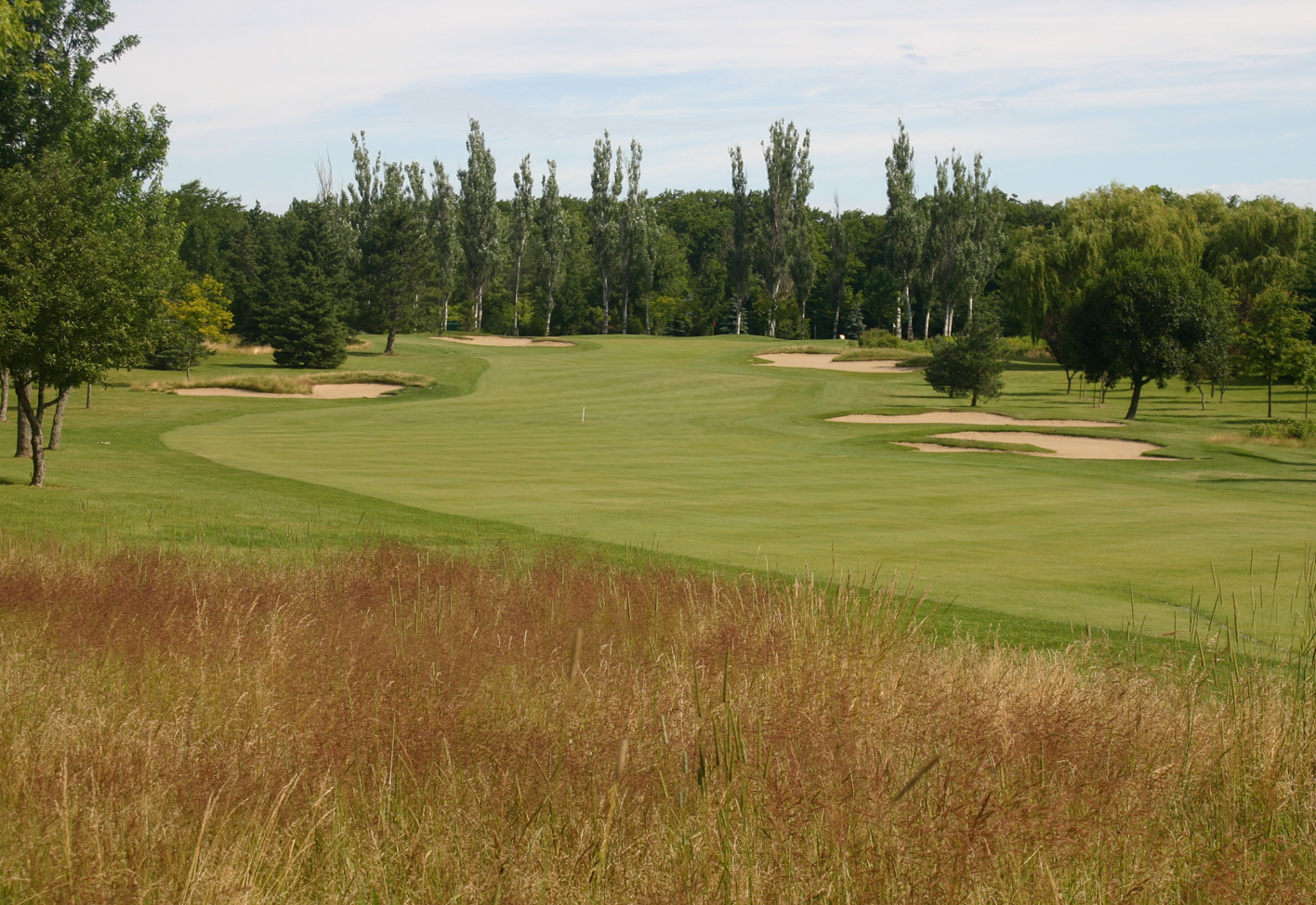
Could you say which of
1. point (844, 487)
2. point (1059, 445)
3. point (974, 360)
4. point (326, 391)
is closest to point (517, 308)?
point (326, 391)

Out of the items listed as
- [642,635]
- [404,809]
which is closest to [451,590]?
[642,635]

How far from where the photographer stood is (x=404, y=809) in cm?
518

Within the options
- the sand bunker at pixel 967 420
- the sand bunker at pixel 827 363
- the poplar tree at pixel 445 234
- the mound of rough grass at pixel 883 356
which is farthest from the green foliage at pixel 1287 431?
the poplar tree at pixel 445 234

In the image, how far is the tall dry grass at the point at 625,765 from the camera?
4.45m

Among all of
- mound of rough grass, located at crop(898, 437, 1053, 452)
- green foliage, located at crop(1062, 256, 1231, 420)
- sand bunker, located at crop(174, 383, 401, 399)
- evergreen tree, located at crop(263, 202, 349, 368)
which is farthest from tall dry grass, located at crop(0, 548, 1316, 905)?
evergreen tree, located at crop(263, 202, 349, 368)

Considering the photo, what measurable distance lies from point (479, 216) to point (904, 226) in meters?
35.4

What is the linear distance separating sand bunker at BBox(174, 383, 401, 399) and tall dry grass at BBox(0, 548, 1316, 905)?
1746 inches

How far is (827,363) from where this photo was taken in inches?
2768

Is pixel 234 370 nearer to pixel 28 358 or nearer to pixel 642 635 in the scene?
pixel 28 358

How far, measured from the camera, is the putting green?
1259 centimetres

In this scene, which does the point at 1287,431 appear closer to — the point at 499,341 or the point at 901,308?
the point at 499,341

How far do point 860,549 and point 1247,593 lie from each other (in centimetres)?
451

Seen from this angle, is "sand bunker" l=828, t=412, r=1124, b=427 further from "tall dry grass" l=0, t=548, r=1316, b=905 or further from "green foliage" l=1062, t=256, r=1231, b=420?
"tall dry grass" l=0, t=548, r=1316, b=905

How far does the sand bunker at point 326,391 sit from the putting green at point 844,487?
2.57m
